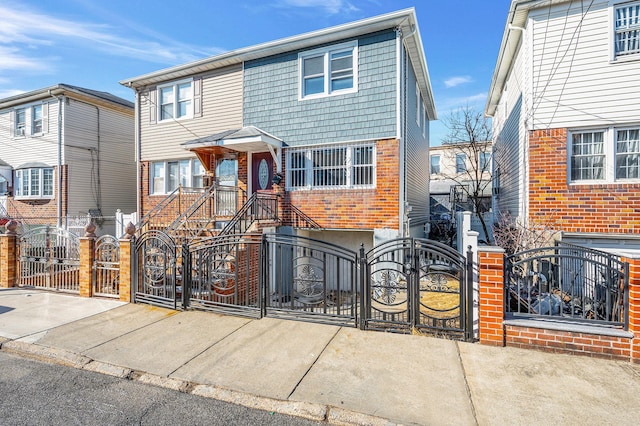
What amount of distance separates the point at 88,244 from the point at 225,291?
3385 mm

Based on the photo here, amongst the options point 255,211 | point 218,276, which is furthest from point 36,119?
point 218,276

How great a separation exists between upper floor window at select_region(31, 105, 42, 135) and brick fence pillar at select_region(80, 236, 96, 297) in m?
13.3

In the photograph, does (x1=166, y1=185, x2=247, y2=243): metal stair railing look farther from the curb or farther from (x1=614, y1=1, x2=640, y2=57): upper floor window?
(x1=614, y1=1, x2=640, y2=57): upper floor window

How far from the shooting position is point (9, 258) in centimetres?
846

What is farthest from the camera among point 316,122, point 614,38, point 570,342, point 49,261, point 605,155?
point 316,122

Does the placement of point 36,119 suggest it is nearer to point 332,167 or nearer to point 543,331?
point 332,167

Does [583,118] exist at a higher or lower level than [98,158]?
lower

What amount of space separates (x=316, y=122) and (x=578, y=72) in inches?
264

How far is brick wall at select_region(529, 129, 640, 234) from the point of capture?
750 centimetres

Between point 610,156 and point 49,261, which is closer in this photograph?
point 610,156

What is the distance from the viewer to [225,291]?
709 cm

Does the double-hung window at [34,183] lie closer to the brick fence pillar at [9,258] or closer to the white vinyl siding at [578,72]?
the brick fence pillar at [9,258]

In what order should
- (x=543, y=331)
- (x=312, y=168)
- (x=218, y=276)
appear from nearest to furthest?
(x=543, y=331)
(x=218, y=276)
(x=312, y=168)

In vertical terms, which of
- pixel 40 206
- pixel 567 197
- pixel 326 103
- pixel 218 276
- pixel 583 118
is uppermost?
pixel 326 103
